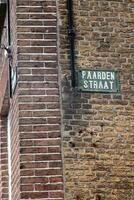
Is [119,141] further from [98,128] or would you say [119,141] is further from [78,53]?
[78,53]

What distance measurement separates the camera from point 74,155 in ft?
26.7

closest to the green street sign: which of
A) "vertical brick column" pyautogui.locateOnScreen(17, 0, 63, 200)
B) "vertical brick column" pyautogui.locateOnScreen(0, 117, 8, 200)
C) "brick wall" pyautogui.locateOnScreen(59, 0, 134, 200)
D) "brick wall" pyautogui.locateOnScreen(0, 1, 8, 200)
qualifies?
"brick wall" pyautogui.locateOnScreen(59, 0, 134, 200)

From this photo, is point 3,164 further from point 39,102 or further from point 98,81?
point 98,81

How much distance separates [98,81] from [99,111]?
421 millimetres

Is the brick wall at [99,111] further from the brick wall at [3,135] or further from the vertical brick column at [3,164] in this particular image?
the vertical brick column at [3,164]

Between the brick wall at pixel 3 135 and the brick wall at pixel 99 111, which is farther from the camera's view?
the brick wall at pixel 3 135

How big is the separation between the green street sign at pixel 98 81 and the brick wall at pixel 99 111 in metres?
0.07

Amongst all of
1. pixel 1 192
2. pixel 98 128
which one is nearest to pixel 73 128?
pixel 98 128

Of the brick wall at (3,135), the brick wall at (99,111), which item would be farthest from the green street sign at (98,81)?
the brick wall at (3,135)

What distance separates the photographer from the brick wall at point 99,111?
319 inches

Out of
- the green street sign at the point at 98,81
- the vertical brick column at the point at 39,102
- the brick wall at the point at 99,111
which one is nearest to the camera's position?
the vertical brick column at the point at 39,102

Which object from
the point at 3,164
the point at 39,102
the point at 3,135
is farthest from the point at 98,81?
the point at 3,164

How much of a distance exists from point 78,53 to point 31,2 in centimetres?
98

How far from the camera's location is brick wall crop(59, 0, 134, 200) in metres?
8.10
